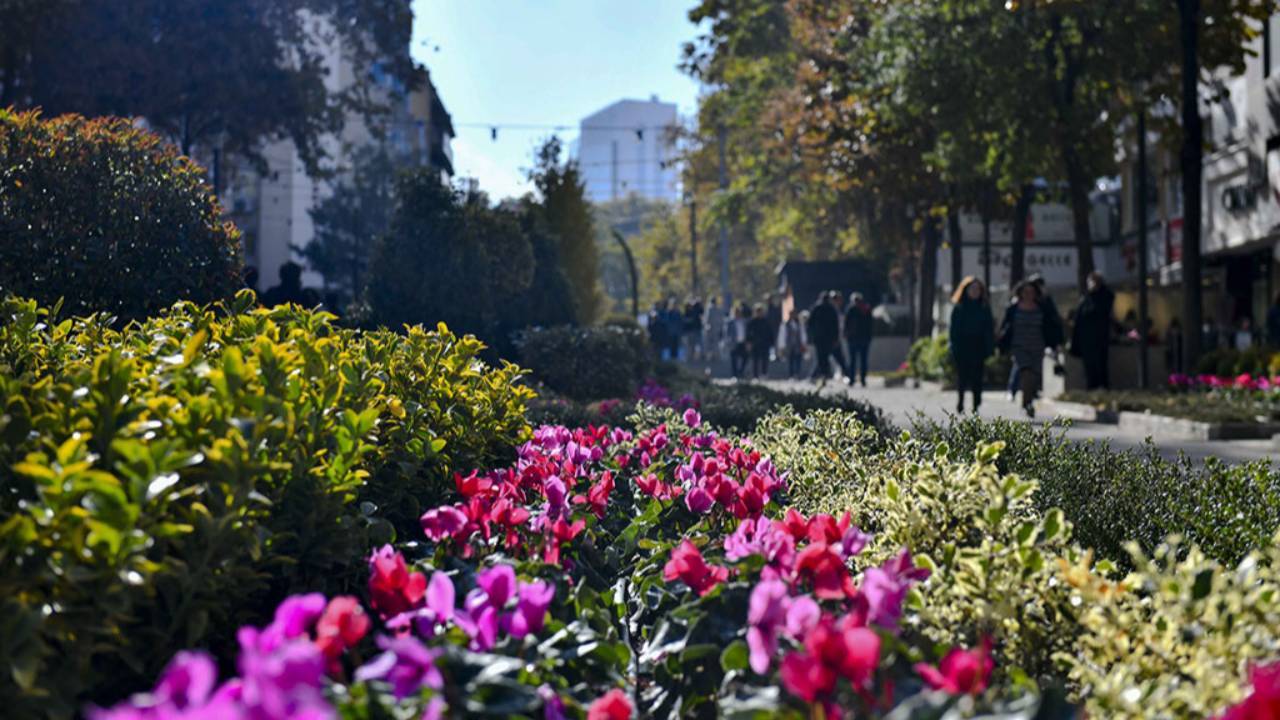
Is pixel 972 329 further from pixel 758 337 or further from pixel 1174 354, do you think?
pixel 758 337

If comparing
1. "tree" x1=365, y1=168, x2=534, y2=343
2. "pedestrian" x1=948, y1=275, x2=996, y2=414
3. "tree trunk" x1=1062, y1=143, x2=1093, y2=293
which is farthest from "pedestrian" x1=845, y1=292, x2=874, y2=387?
"tree" x1=365, y1=168, x2=534, y2=343

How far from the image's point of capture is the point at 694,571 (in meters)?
3.73

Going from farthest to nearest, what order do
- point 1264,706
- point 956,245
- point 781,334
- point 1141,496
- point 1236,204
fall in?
point 781,334 < point 956,245 < point 1236,204 < point 1141,496 < point 1264,706

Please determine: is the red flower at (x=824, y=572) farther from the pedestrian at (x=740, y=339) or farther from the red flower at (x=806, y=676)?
Result: the pedestrian at (x=740, y=339)

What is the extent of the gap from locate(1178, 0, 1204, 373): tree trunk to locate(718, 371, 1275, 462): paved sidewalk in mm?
2540

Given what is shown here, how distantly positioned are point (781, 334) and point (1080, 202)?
49.9ft

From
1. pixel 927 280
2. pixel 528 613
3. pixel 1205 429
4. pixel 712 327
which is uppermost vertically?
pixel 927 280

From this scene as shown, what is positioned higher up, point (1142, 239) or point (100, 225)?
point (1142, 239)

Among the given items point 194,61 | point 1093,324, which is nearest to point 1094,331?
point 1093,324

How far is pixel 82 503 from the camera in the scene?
9.87 feet

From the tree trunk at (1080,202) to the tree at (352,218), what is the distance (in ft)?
147

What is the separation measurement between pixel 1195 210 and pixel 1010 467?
16.0 metres

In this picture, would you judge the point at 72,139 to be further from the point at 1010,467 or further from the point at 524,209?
the point at 524,209

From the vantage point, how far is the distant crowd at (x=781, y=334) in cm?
3316
